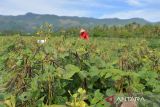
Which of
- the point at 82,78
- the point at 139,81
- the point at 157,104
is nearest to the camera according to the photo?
the point at 157,104

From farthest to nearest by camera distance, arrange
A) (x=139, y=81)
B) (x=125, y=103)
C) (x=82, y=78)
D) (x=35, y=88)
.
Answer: (x=139, y=81)
(x=82, y=78)
(x=35, y=88)
(x=125, y=103)

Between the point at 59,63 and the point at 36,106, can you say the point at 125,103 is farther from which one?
the point at 59,63

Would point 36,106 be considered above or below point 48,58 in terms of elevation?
below

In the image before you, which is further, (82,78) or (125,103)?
(82,78)

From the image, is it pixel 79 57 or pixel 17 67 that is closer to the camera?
pixel 17 67

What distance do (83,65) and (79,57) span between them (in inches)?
→ 5.6

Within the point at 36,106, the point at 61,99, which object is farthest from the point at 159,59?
the point at 36,106

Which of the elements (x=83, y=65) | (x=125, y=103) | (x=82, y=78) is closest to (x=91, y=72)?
(x=82, y=78)

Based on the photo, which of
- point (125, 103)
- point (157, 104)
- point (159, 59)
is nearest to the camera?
point (125, 103)

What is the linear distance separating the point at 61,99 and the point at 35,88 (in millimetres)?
276

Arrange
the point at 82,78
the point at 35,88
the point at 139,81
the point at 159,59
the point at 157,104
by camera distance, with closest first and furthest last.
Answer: the point at 157,104 → the point at 35,88 → the point at 82,78 → the point at 139,81 → the point at 159,59

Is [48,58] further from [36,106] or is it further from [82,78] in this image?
[36,106]

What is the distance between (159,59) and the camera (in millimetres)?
4816

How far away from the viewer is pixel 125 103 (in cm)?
263
